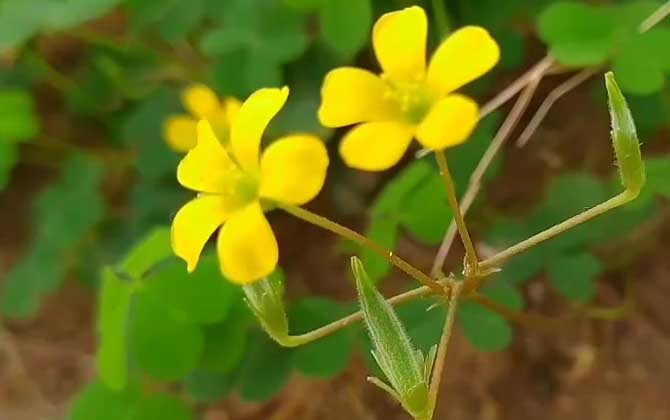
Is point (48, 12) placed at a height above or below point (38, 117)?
above

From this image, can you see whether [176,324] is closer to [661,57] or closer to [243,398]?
[243,398]

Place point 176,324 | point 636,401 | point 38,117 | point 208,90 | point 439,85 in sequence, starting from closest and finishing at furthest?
point 439,85
point 176,324
point 636,401
point 208,90
point 38,117

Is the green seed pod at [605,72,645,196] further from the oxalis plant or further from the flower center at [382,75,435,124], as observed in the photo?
the flower center at [382,75,435,124]

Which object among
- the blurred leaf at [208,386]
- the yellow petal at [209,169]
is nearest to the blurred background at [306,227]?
the blurred leaf at [208,386]

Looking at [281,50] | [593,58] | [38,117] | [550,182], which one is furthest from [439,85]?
[38,117]

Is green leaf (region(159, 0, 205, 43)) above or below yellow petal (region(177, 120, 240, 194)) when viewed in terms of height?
below

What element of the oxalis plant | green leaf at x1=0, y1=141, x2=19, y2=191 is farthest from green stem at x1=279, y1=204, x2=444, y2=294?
green leaf at x1=0, y1=141, x2=19, y2=191
